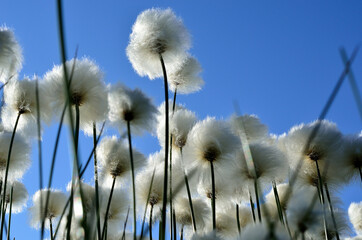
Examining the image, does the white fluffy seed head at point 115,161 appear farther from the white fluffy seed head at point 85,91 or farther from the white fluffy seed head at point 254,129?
the white fluffy seed head at point 254,129

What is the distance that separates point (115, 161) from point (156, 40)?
71cm

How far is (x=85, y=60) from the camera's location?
2326 millimetres

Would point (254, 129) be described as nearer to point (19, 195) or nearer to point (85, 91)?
point (85, 91)

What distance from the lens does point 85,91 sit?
2229mm

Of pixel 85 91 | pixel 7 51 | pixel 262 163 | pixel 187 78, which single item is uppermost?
pixel 187 78

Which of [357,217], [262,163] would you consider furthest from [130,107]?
[357,217]

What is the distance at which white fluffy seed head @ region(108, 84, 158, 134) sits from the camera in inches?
84.7

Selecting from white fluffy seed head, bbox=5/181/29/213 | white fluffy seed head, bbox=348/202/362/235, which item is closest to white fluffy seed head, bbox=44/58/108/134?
white fluffy seed head, bbox=5/181/29/213

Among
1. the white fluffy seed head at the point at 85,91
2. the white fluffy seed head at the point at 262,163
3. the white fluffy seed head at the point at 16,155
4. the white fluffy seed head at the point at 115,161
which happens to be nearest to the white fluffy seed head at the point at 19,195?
the white fluffy seed head at the point at 16,155

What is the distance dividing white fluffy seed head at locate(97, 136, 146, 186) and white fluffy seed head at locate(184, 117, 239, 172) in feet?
1.01

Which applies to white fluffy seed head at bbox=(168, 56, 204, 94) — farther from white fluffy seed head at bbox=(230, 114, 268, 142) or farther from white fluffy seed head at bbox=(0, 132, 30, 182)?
white fluffy seed head at bbox=(0, 132, 30, 182)

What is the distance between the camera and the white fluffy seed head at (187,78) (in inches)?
128

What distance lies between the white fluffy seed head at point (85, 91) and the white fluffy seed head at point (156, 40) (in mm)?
387

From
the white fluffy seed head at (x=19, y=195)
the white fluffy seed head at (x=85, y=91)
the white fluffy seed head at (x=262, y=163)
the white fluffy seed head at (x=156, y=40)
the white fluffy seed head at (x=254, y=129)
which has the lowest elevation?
the white fluffy seed head at (x=262, y=163)
